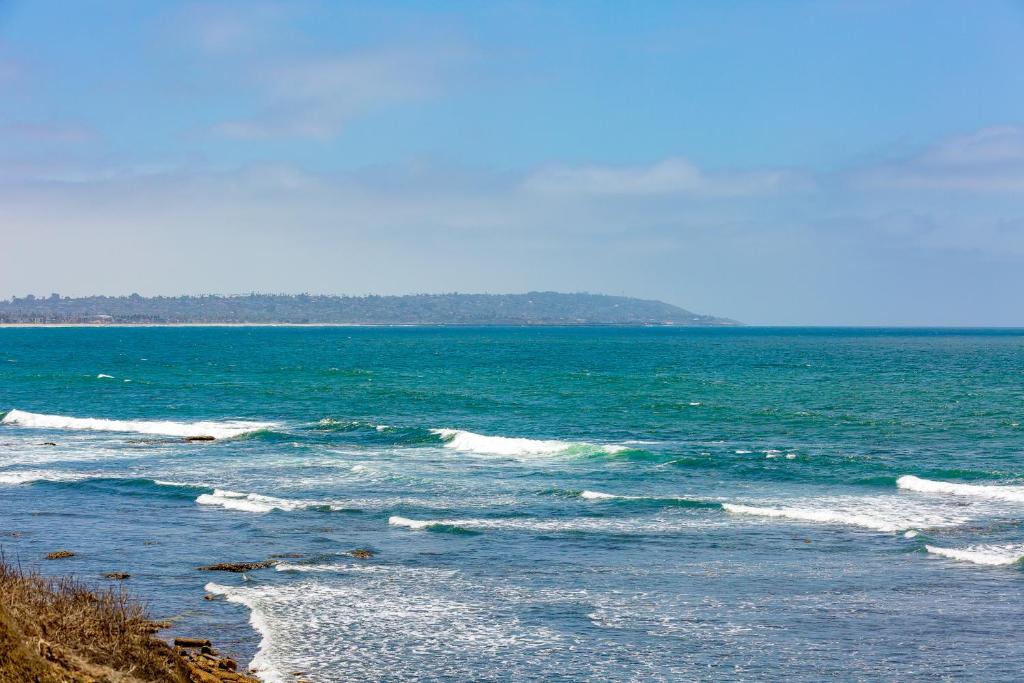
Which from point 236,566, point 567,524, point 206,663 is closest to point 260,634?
point 206,663

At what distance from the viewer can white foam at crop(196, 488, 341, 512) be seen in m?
30.5

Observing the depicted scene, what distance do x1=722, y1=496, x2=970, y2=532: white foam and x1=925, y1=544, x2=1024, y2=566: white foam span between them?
8.17 ft

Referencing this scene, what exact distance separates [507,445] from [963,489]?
19.3 m

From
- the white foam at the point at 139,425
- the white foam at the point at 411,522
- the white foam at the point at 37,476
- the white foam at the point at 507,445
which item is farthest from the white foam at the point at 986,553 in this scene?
the white foam at the point at 139,425

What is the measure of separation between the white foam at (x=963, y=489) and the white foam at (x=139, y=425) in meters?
30.6

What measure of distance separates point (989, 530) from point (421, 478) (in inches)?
722

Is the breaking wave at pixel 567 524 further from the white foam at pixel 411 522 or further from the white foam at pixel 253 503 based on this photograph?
the white foam at pixel 253 503

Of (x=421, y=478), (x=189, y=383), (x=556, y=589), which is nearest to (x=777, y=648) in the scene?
(x=556, y=589)

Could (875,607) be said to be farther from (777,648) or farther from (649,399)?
(649,399)

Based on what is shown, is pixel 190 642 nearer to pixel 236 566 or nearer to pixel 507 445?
pixel 236 566

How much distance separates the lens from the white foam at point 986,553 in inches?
941

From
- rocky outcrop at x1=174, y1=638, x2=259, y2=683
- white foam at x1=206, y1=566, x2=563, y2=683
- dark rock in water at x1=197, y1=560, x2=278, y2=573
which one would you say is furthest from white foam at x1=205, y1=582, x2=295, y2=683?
dark rock in water at x1=197, y1=560, x2=278, y2=573

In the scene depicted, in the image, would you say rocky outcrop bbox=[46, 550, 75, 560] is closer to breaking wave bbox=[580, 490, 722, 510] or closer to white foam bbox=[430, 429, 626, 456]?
breaking wave bbox=[580, 490, 722, 510]

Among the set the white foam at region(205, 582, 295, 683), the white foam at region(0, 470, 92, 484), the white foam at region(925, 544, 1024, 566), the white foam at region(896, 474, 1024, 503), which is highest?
the white foam at region(896, 474, 1024, 503)
